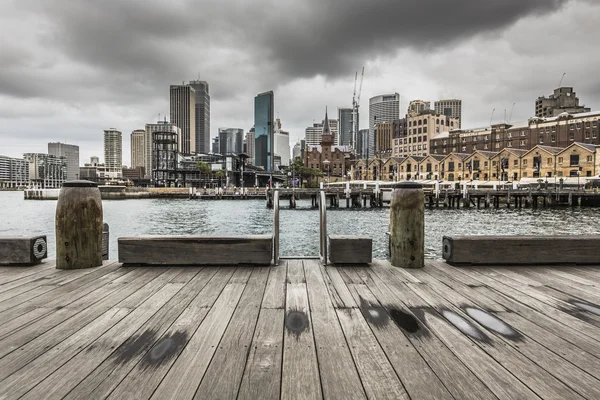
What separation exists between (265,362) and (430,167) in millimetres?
101889

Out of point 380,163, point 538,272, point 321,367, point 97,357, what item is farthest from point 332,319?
point 380,163

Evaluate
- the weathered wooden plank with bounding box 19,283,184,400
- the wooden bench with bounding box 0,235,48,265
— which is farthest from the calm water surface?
the weathered wooden plank with bounding box 19,283,184,400

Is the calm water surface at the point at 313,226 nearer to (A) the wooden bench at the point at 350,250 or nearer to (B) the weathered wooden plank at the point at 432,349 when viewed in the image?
(A) the wooden bench at the point at 350,250

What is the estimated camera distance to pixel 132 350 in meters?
2.45

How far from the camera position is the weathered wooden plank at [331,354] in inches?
77.5

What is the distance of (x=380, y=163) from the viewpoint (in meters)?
116

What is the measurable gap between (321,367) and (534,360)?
149 cm

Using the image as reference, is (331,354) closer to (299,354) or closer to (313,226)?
(299,354)

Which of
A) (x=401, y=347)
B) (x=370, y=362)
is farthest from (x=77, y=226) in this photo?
(x=401, y=347)

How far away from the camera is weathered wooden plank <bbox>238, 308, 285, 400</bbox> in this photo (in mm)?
1950

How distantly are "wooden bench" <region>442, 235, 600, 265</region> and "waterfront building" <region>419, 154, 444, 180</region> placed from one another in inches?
3694

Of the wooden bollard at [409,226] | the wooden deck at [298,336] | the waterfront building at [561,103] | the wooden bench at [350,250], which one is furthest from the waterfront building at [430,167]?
the wooden deck at [298,336]

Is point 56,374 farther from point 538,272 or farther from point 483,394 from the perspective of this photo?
point 538,272

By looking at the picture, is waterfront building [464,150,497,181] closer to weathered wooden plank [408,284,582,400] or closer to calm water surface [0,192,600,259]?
calm water surface [0,192,600,259]
